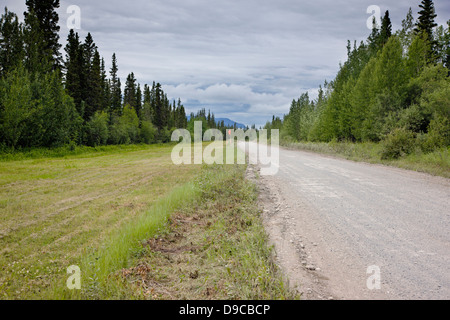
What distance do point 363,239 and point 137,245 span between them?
3908mm

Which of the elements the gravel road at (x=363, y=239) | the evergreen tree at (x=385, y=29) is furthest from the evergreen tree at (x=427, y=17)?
the gravel road at (x=363, y=239)

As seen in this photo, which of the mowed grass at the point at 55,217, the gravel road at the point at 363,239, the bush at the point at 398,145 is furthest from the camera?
the bush at the point at 398,145

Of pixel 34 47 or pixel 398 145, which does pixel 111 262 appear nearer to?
pixel 398 145

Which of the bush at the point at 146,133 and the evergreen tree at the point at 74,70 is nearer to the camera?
the evergreen tree at the point at 74,70

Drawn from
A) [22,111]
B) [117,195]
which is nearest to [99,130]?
[22,111]

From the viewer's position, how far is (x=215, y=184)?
365 inches

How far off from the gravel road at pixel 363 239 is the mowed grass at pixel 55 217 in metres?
3.42

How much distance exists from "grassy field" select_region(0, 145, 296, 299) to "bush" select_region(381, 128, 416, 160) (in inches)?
508

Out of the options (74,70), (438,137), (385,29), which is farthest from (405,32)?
(74,70)

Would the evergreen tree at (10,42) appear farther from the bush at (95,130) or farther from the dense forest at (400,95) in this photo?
the dense forest at (400,95)

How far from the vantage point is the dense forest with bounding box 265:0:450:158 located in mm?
17141

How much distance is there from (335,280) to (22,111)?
88.0 ft

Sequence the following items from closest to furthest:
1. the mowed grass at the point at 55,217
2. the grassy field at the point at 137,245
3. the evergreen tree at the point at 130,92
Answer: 1. the grassy field at the point at 137,245
2. the mowed grass at the point at 55,217
3. the evergreen tree at the point at 130,92

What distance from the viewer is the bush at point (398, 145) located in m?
16.7
